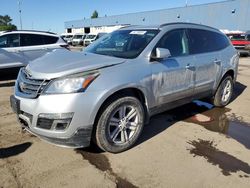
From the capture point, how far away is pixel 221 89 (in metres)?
5.77

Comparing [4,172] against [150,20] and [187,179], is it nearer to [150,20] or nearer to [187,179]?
[187,179]

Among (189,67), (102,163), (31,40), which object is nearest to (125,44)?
(189,67)

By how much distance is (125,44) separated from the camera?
13.9ft

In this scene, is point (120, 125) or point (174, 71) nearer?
point (120, 125)

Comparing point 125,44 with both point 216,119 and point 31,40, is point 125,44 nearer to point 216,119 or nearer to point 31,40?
point 216,119

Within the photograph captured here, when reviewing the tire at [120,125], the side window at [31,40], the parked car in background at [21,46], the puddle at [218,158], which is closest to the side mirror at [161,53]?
the tire at [120,125]

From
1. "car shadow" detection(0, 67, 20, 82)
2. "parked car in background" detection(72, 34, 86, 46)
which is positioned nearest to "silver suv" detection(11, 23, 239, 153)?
"car shadow" detection(0, 67, 20, 82)

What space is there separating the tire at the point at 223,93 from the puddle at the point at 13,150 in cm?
406

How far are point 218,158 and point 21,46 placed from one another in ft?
23.4

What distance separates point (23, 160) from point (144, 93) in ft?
6.19

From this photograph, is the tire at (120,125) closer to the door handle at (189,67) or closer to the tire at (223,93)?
the door handle at (189,67)

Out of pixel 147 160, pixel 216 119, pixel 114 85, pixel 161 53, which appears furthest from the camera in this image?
pixel 216 119

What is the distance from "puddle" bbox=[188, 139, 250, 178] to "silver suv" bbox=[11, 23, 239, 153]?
2.70 feet

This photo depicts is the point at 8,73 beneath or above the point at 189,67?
beneath
